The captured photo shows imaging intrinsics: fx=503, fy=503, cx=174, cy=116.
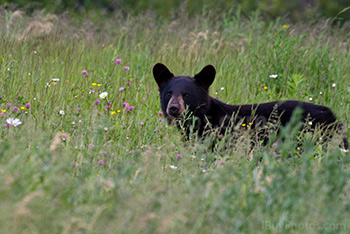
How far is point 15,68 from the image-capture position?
20.5 ft

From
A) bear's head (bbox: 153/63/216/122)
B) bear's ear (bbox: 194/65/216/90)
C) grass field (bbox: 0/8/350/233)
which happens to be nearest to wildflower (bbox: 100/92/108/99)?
grass field (bbox: 0/8/350/233)

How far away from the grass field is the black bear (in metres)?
0.27

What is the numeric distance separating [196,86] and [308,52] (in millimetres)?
2766

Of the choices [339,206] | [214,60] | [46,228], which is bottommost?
[46,228]

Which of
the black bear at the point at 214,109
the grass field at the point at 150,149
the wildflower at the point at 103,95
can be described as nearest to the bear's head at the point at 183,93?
the black bear at the point at 214,109

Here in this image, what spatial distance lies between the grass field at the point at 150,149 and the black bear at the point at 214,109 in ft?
0.90

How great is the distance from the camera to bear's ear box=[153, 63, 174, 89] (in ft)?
18.1

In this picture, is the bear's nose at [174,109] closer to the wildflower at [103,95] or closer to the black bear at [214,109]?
the black bear at [214,109]

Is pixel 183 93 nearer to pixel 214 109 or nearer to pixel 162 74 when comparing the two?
pixel 214 109

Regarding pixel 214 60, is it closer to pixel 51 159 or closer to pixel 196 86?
pixel 196 86

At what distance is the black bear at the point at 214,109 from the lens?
5020mm

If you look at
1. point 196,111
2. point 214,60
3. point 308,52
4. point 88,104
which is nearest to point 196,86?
point 196,111

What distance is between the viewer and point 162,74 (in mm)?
5559

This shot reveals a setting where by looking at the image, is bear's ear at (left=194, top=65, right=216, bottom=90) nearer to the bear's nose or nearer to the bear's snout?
the bear's snout
